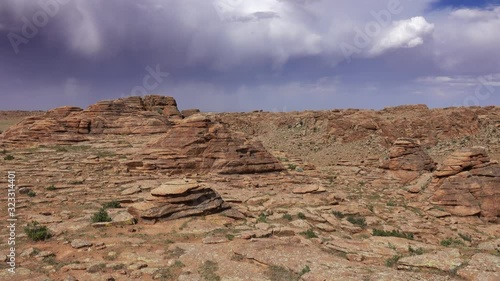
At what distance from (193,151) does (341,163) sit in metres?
18.9

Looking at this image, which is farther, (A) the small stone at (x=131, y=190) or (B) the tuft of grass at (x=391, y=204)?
(B) the tuft of grass at (x=391, y=204)

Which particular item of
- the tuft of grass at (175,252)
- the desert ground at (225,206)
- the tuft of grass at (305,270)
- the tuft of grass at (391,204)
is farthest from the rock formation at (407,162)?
the tuft of grass at (175,252)

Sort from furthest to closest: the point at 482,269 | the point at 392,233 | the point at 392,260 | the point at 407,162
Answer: the point at 407,162, the point at 392,233, the point at 392,260, the point at 482,269

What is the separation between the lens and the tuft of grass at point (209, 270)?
32.4ft

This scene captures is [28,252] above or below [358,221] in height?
above

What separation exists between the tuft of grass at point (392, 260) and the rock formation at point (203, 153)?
15563 mm

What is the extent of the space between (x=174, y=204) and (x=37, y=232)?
17.6ft

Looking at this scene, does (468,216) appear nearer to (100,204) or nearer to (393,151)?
(393,151)

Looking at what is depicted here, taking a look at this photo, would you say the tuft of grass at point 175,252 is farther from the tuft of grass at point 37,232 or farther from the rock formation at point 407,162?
the rock formation at point 407,162

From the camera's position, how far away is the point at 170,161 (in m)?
25.4

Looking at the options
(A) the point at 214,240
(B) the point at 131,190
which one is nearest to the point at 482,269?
(A) the point at 214,240

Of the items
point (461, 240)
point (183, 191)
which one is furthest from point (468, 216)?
point (183, 191)

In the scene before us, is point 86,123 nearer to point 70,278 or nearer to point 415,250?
point 70,278

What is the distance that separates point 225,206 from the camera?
17.1 meters
